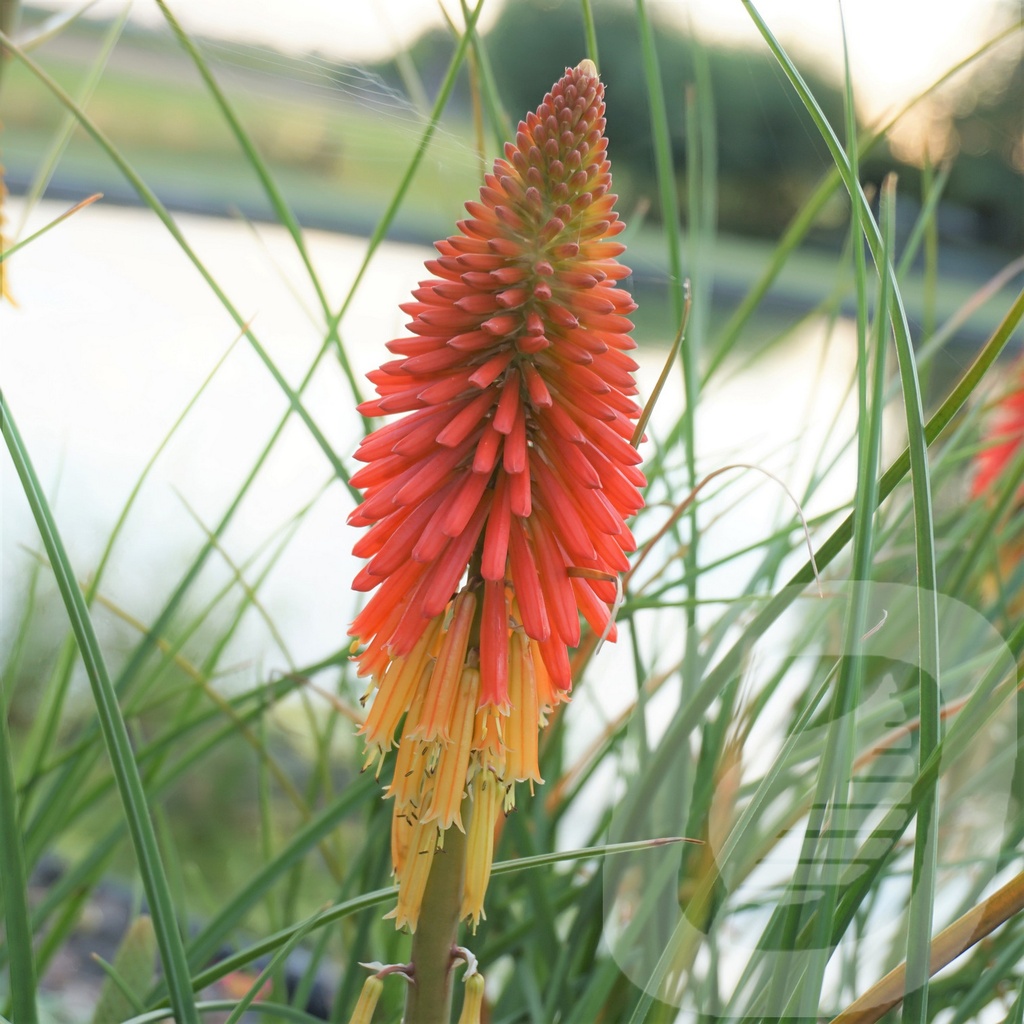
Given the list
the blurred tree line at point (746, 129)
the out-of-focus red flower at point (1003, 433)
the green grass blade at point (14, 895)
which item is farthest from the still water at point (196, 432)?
the blurred tree line at point (746, 129)

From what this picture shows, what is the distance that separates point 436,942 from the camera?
0.34 m

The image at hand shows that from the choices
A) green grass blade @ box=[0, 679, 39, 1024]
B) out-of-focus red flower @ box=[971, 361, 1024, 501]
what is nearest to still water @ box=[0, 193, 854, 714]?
out-of-focus red flower @ box=[971, 361, 1024, 501]

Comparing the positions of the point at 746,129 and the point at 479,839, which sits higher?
the point at 746,129

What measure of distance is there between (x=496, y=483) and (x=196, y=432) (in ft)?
4.17

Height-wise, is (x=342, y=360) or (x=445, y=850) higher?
(x=342, y=360)

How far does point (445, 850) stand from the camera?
35 cm

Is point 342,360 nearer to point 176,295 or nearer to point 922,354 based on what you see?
point 922,354

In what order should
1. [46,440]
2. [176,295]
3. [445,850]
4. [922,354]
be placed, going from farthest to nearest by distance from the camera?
1. [176,295]
2. [46,440]
3. [922,354]
4. [445,850]

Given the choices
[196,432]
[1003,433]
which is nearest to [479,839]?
[1003,433]

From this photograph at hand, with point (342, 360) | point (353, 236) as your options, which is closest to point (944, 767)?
point (342, 360)

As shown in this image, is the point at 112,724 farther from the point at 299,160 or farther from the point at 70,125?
the point at 299,160

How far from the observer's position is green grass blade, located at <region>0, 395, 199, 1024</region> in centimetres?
33

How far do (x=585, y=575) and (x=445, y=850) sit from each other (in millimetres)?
114

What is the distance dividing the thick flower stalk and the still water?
328mm
